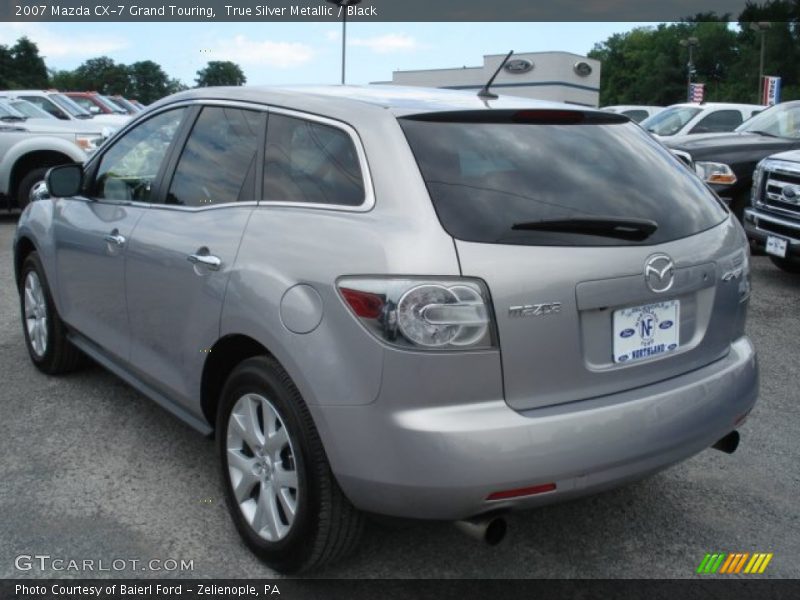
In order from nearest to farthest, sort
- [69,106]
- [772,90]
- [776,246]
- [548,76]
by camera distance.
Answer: [776,246] < [69,106] < [772,90] < [548,76]

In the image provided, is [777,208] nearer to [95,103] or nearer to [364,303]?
[364,303]

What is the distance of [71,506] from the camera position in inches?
Result: 137

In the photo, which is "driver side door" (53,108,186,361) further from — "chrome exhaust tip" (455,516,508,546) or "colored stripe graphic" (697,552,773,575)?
"colored stripe graphic" (697,552,773,575)

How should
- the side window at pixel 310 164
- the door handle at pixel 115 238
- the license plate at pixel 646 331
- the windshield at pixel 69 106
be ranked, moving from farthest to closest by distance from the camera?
the windshield at pixel 69 106
the door handle at pixel 115 238
the side window at pixel 310 164
the license plate at pixel 646 331

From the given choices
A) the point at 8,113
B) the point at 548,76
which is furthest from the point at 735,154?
the point at 548,76

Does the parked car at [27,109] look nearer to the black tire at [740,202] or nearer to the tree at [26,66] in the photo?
the black tire at [740,202]

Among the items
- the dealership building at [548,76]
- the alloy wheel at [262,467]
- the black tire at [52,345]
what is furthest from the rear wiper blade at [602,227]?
the dealership building at [548,76]

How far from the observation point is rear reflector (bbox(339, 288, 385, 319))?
251cm

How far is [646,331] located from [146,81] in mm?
97681

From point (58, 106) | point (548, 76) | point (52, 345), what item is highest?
point (548, 76)

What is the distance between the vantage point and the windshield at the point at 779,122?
10.1 meters

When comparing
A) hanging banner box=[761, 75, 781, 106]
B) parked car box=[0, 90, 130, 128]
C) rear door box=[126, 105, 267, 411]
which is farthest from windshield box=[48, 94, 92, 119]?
hanging banner box=[761, 75, 781, 106]

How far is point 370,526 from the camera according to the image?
11.0 ft

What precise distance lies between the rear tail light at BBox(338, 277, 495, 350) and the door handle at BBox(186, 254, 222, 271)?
84 centimetres
